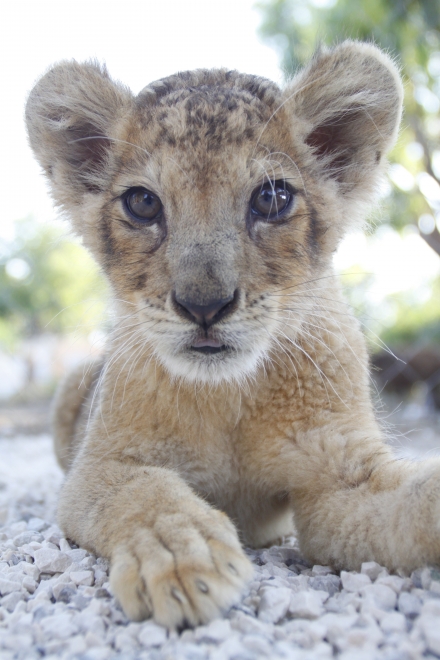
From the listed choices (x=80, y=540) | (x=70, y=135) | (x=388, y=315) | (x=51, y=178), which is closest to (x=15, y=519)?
(x=80, y=540)

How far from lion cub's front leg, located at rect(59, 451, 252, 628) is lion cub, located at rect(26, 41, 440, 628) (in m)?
0.01

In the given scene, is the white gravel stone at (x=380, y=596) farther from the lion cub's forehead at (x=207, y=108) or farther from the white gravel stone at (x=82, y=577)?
the lion cub's forehead at (x=207, y=108)

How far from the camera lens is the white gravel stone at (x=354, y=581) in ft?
7.15

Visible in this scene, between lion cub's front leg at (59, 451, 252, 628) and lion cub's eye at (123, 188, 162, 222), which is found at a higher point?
lion cub's eye at (123, 188, 162, 222)

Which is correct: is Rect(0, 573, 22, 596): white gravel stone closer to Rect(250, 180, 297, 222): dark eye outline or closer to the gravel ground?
the gravel ground

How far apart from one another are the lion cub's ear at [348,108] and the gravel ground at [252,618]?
2.14m

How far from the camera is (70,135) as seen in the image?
3.53 metres

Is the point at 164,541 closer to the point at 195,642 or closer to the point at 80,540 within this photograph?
the point at 195,642

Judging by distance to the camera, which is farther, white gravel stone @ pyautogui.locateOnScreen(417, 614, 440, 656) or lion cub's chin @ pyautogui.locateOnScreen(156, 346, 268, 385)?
lion cub's chin @ pyautogui.locateOnScreen(156, 346, 268, 385)

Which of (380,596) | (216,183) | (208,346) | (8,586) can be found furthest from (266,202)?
(8,586)

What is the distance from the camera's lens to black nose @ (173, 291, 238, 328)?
95.3 inches

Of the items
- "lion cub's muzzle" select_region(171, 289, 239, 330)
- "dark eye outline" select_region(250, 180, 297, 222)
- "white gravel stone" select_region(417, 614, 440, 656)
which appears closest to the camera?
"white gravel stone" select_region(417, 614, 440, 656)

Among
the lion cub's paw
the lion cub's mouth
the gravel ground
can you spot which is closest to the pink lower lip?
the lion cub's mouth

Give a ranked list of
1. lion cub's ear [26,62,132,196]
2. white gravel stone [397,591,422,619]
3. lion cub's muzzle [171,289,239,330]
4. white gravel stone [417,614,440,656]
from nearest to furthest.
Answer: white gravel stone [417,614,440,656] → white gravel stone [397,591,422,619] → lion cub's muzzle [171,289,239,330] → lion cub's ear [26,62,132,196]
